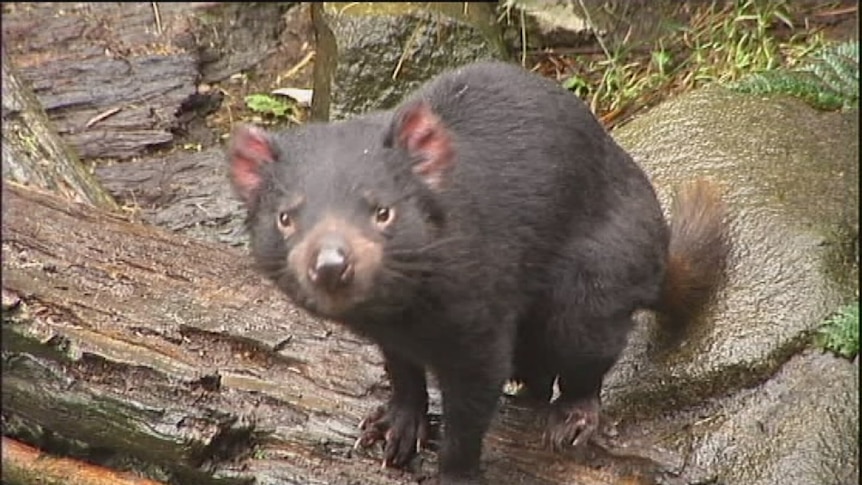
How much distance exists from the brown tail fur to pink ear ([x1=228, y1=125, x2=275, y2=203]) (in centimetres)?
162

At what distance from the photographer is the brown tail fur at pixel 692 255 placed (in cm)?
479

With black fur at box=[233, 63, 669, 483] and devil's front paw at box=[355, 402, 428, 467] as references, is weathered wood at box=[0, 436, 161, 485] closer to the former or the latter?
devil's front paw at box=[355, 402, 428, 467]

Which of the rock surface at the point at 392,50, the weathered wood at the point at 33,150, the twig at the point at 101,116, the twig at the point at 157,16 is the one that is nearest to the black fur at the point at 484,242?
the weathered wood at the point at 33,150

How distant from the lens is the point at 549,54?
294 inches

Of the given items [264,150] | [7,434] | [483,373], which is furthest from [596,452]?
[7,434]

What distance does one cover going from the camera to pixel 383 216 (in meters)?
3.56

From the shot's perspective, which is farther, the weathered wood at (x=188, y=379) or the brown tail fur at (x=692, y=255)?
the brown tail fur at (x=692, y=255)

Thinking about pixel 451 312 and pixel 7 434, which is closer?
pixel 451 312

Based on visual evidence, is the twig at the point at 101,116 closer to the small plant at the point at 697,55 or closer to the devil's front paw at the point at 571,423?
the small plant at the point at 697,55

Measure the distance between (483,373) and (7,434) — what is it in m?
1.63

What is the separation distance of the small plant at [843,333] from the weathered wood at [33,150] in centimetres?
290

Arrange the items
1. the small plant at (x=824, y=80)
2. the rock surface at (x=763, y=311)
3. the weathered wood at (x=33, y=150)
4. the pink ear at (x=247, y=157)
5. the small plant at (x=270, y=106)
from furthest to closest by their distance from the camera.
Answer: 1. the small plant at (x=270, y=106)
2. the small plant at (x=824, y=80)
3. the weathered wood at (x=33, y=150)
4. the rock surface at (x=763, y=311)
5. the pink ear at (x=247, y=157)

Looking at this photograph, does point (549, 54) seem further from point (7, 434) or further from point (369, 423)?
point (7, 434)

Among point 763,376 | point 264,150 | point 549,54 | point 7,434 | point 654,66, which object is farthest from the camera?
point 549,54
